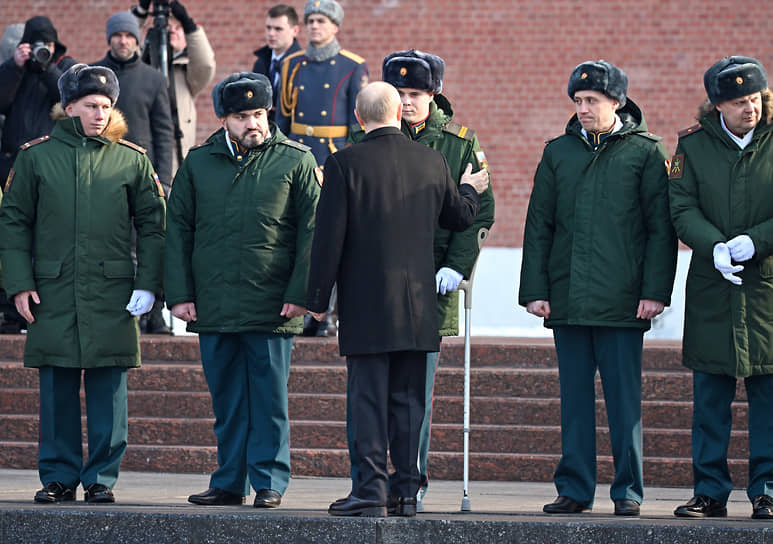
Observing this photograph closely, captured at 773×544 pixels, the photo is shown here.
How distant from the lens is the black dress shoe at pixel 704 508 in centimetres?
562

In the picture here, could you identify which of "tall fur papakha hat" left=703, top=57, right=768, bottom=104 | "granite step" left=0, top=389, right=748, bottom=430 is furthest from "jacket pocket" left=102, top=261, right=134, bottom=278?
"tall fur papakha hat" left=703, top=57, right=768, bottom=104

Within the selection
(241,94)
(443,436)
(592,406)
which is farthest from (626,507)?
(241,94)

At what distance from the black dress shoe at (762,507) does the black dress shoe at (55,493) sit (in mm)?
2937

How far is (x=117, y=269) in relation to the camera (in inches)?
244

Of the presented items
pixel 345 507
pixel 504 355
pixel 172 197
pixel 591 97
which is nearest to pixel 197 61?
pixel 504 355

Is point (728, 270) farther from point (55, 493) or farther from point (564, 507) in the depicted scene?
point (55, 493)

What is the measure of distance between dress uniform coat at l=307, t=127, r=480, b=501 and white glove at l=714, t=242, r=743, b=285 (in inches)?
49.0

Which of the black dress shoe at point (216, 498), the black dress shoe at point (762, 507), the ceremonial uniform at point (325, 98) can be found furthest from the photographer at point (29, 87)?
the black dress shoe at point (762, 507)

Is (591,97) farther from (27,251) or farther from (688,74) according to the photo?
(688,74)

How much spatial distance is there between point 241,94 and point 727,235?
86.4 inches

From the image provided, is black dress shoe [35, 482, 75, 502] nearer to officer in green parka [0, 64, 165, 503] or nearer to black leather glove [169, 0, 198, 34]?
officer in green parka [0, 64, 165, 503]

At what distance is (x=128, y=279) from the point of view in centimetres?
625

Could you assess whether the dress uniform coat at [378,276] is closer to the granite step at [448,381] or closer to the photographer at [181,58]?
the granite step at [448,381]

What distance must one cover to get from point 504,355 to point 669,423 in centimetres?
115
